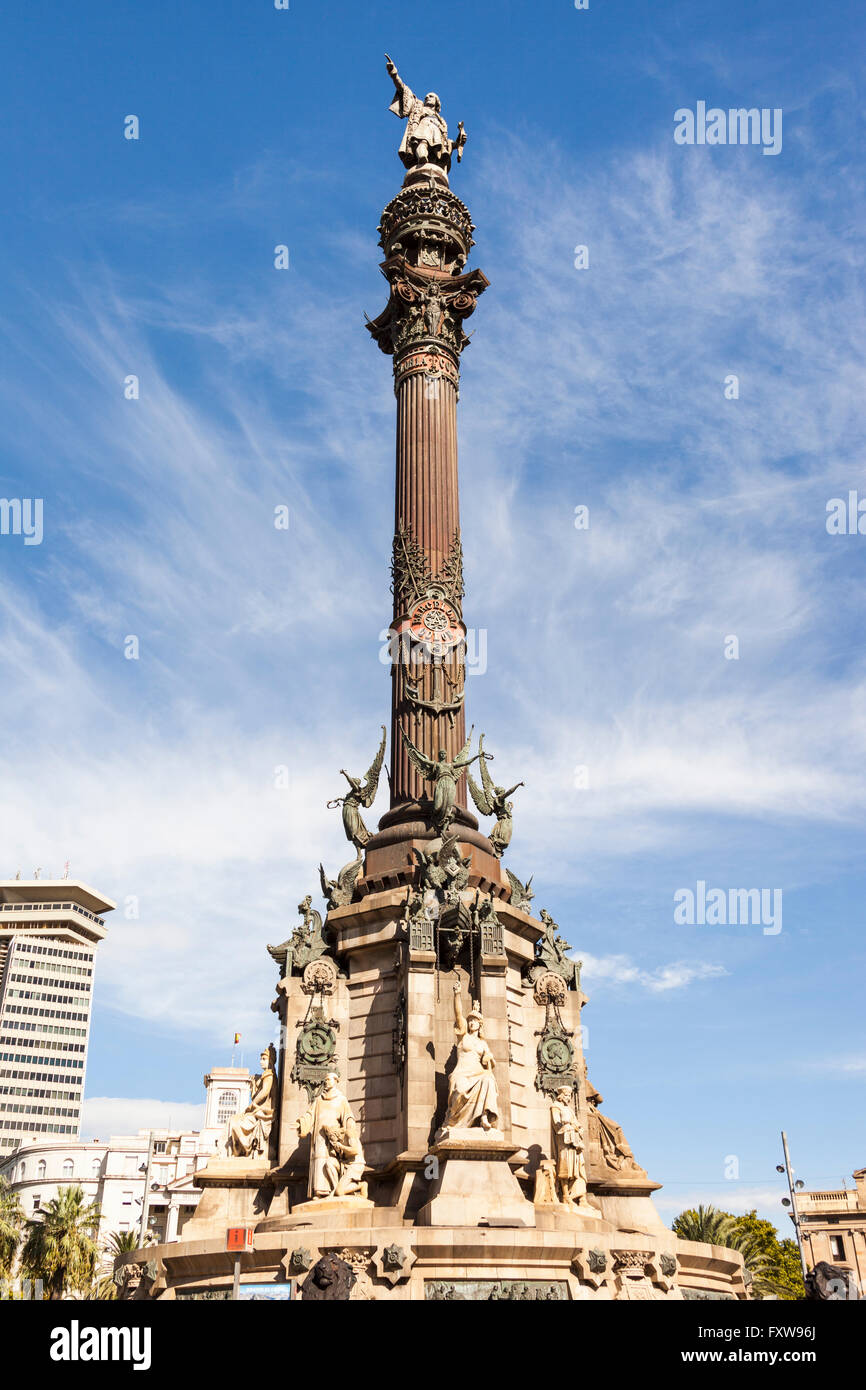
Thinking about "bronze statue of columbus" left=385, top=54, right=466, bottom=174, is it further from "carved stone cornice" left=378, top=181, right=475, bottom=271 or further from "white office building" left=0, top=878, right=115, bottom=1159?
"white office building" left=0, top=878, right=115, bottom=1159

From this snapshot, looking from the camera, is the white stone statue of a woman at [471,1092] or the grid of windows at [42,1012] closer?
the white stone statue of a woman at [471,1092]

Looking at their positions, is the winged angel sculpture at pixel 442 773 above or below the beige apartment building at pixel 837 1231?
above

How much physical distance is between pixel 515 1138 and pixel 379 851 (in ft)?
25.4

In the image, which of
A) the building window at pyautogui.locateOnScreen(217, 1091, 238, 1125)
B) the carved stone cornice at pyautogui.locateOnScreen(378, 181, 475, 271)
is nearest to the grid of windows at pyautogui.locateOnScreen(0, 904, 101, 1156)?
the building window at pyautogui.locateOnScreen(217, 1091, 238, 1125)

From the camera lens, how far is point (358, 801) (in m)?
31.2

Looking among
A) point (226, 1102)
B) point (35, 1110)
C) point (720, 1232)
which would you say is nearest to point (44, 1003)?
point (35, 1110)

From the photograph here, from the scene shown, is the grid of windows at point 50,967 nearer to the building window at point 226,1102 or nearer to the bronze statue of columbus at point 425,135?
the building window at point 226,1102

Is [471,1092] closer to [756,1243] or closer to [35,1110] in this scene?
[756,1243]

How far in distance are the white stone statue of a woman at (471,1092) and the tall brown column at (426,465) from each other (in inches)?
299

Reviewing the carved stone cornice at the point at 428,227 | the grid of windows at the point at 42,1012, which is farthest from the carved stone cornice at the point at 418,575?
the grid of windows at the point at 42,1012

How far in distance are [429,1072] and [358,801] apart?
8.69 m

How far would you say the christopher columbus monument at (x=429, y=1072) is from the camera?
2052cm
